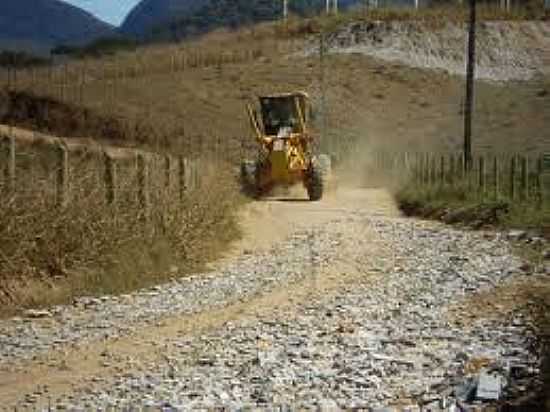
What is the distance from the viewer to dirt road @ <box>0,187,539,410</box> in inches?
414

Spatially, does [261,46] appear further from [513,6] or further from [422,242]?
[422,242]

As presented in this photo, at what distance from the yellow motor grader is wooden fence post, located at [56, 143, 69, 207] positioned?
644 inches

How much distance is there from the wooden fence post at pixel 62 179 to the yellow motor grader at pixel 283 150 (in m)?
16.4

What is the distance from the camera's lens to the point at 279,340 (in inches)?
499

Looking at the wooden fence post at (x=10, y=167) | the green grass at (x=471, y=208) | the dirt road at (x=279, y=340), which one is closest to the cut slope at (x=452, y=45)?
the green grass at (x=471, y=208)

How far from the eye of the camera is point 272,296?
15.8 m

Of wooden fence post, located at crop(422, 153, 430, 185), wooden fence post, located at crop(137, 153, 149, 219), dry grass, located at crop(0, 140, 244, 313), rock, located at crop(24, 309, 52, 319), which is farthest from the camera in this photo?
wooden fence post, located at crop(422, 153, 430, 185)

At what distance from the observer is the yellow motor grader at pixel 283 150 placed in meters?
33.7

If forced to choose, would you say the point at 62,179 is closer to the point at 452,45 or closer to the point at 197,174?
the point at 197,174

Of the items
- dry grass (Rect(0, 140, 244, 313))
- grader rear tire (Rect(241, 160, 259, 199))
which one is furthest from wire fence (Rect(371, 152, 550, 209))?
dry grass (Rect(0, 140, 244, 313))

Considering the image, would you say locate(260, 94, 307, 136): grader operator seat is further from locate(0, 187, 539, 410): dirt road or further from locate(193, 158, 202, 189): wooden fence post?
locate(0, 187, 539, 410): dirt road

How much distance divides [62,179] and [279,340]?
5.48 meters

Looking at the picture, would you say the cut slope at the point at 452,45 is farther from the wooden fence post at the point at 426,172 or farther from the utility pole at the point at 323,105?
the wooden fence post at the point at 426,172

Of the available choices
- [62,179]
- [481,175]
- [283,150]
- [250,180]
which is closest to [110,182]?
[62,179]
